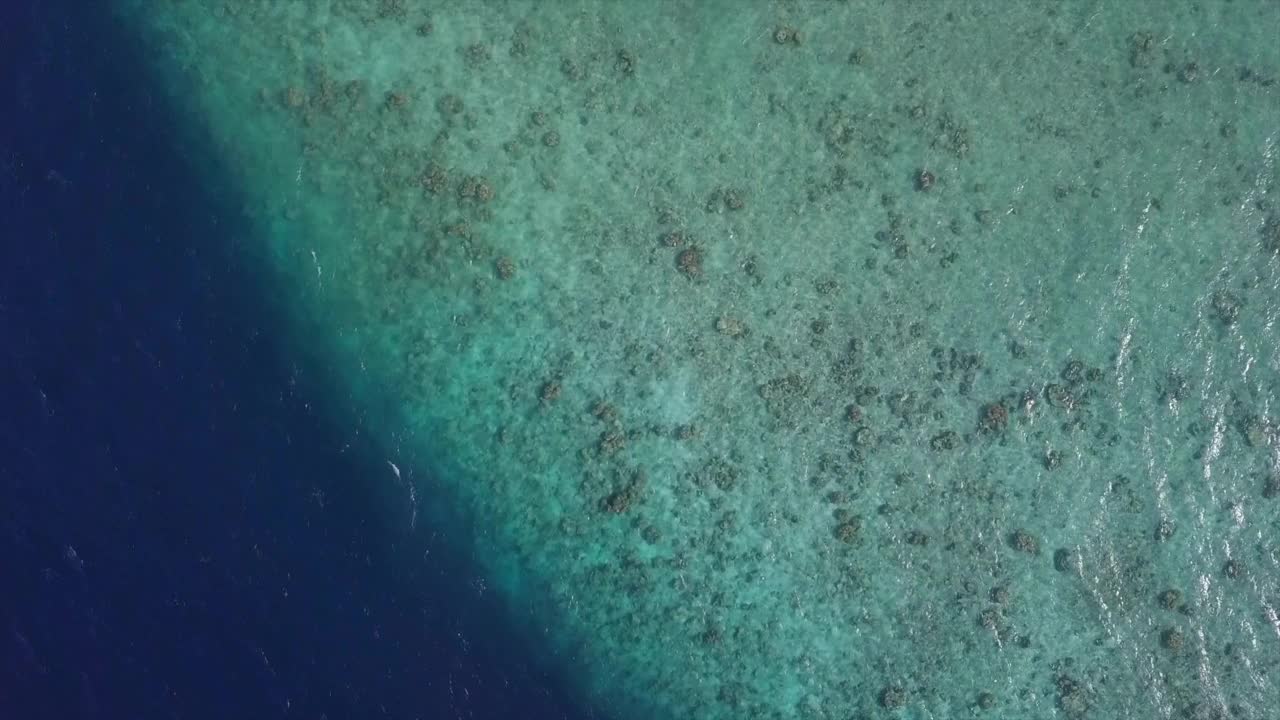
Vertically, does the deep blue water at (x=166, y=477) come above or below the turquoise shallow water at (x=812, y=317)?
below

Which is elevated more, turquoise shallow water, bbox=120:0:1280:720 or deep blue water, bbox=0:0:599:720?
turquoise shallow water, bbox=120:0:1280:720

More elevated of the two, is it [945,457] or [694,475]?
[945,457]

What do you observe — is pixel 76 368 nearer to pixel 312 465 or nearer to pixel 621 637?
pixel 312 465

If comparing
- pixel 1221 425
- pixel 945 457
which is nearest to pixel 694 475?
pixel 945 457

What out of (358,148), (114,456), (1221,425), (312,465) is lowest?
(114,456)
